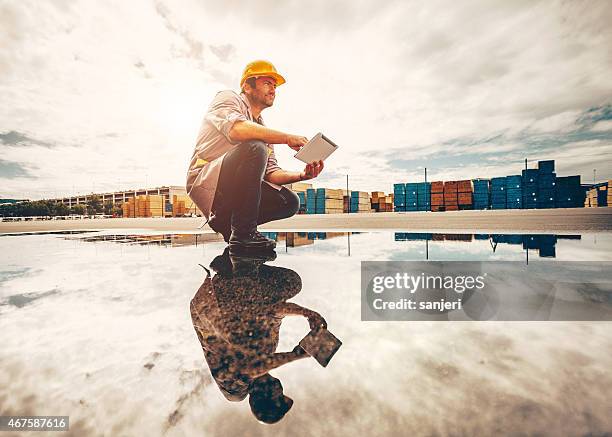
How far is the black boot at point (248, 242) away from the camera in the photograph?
2.65m

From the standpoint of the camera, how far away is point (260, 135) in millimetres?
2293

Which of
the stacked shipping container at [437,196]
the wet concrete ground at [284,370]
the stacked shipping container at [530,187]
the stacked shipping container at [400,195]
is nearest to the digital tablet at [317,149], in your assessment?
the wet concrete ground at [284,370]

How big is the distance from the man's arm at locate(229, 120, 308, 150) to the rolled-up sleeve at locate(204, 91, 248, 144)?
45 mm

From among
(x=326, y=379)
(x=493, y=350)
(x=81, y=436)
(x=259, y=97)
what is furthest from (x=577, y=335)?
(x=259, y=97)

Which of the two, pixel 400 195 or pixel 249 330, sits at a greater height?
pixel 400 195

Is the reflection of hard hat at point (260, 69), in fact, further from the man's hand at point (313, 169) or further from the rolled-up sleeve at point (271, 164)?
the man's hand at point (313, 169)

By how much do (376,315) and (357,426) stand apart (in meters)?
0.56

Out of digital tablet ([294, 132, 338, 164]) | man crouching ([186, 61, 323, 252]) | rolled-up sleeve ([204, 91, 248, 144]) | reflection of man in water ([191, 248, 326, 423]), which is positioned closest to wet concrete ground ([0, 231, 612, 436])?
reflection of man in water ([191, 248, 326, 423])

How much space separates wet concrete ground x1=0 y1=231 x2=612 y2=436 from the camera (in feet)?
1.63

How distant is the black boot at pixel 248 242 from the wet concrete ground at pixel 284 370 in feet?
4.62

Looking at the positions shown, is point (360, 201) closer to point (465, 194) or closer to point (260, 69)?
point (465, 194)

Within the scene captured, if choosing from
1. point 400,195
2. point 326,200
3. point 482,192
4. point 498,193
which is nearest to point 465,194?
point 482,192

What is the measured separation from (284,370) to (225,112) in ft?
7.33

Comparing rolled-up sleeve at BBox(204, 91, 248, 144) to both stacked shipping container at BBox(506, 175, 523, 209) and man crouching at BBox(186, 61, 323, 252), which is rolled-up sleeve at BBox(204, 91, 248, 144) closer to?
man crouching at BBox(186, 61, 323, 252)
